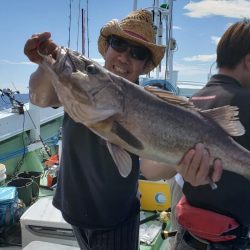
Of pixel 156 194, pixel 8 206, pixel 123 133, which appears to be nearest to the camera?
pixel 123 133

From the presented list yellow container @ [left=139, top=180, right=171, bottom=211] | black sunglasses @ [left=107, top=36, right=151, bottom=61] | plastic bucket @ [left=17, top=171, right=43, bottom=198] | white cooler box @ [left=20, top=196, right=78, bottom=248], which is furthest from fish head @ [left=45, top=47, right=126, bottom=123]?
plastic bucket @ [left=17, top=171, right=43, bottom=198]

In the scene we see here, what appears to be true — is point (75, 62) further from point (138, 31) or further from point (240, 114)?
point (240, 114)

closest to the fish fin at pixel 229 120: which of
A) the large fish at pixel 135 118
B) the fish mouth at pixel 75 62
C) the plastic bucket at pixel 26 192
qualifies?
the large fish at pixel 135 118

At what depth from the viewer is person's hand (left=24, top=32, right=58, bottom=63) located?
2072 mm

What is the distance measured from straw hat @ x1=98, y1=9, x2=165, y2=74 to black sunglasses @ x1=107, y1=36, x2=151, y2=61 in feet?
0.13

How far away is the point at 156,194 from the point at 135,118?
8.82ft

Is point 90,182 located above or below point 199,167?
below

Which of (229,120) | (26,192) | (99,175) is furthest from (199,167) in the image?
(26,192)

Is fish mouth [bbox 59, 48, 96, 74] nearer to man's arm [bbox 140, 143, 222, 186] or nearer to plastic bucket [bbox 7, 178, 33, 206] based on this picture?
man's arm [bbox 140, 143, 222, 186]

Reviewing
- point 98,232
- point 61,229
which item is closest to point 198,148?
point 98,232

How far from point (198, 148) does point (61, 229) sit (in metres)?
2.40

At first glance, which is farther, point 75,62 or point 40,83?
point 40,83

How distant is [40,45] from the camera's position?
82.4 inches

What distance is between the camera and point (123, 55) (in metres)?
2.63
